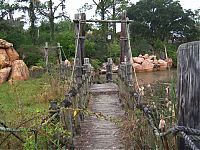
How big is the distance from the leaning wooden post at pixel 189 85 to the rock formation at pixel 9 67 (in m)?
14.7

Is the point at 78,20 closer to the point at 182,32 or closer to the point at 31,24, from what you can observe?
the point at 31,24

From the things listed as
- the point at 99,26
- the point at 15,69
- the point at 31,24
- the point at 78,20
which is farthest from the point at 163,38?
the point at 78,20

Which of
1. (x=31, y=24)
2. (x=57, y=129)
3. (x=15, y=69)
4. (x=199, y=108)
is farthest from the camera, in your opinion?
(x=31, y=24)

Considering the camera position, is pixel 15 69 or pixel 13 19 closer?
pixel 15 69

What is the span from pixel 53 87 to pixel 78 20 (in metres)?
1.82

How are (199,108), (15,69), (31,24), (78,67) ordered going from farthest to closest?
(31,24), (15,69), (78,67), (199,108)

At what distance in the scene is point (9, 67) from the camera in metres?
17.5

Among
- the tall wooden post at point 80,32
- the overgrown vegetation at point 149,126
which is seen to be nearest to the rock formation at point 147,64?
the tall wooden post at point 80,32

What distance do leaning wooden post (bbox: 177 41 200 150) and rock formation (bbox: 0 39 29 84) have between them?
14.7 metres

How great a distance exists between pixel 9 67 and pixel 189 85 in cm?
1639

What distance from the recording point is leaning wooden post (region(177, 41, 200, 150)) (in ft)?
5.51

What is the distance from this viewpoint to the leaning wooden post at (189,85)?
1.68 meters

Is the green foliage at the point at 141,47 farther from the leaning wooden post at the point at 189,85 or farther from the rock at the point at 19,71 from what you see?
the leaning wooden post at the point at 189,85

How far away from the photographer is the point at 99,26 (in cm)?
2978
